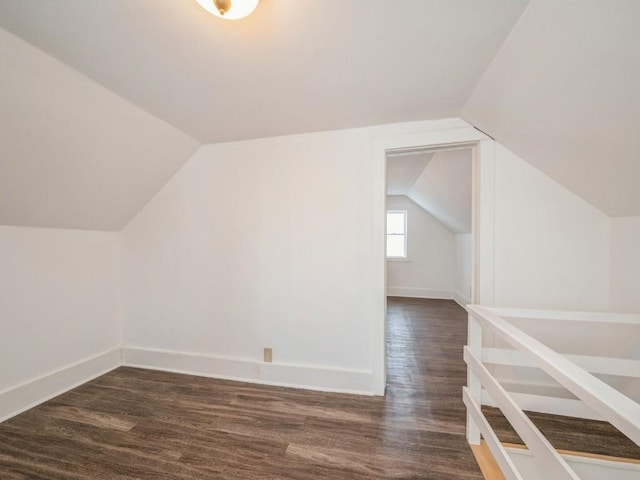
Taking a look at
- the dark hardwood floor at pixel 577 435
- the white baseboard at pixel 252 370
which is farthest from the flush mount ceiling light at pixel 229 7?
the dark hardwood floor at pixel 577 435

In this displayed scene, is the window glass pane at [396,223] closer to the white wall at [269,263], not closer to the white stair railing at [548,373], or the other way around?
the white wall at [269,263]

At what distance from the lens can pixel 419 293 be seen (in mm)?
5637

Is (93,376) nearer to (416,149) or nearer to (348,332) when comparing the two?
(348,332)

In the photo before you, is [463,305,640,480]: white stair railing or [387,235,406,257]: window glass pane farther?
[387,235,406,257]: window glass pane

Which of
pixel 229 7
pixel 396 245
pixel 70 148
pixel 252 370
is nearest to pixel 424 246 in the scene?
pixel 396 245

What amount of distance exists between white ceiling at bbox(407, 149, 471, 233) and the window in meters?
1.01

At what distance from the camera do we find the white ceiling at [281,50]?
1024 millimetres

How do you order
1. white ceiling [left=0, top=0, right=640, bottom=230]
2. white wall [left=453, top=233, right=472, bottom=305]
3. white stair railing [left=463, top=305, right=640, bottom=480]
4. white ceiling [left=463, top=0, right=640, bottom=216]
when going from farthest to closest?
1. white wall [left=453, top=233, right=472, bottom=305]
2. white ceiling [left=0, top=0, right=640, bottom=230]
3. white ceiling [left=463, top=0, right=640, bottom=216]
4. white stair railing [left=463, top=305, right=640, bottom=480]

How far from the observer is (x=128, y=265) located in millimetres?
2535

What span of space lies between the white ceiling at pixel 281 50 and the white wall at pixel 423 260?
4.11 m

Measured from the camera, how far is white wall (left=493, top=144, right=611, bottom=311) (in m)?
1.68

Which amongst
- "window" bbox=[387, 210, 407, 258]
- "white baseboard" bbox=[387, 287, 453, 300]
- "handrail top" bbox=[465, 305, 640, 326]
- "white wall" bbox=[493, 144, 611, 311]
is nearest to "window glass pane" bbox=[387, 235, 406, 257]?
"window" bbox=[387, 210, 407, 258]

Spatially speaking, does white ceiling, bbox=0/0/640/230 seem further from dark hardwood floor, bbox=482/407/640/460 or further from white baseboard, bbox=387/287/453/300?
white baseboard, bbox=387/287/453/300

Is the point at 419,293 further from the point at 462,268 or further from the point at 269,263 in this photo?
the point at 269,263
